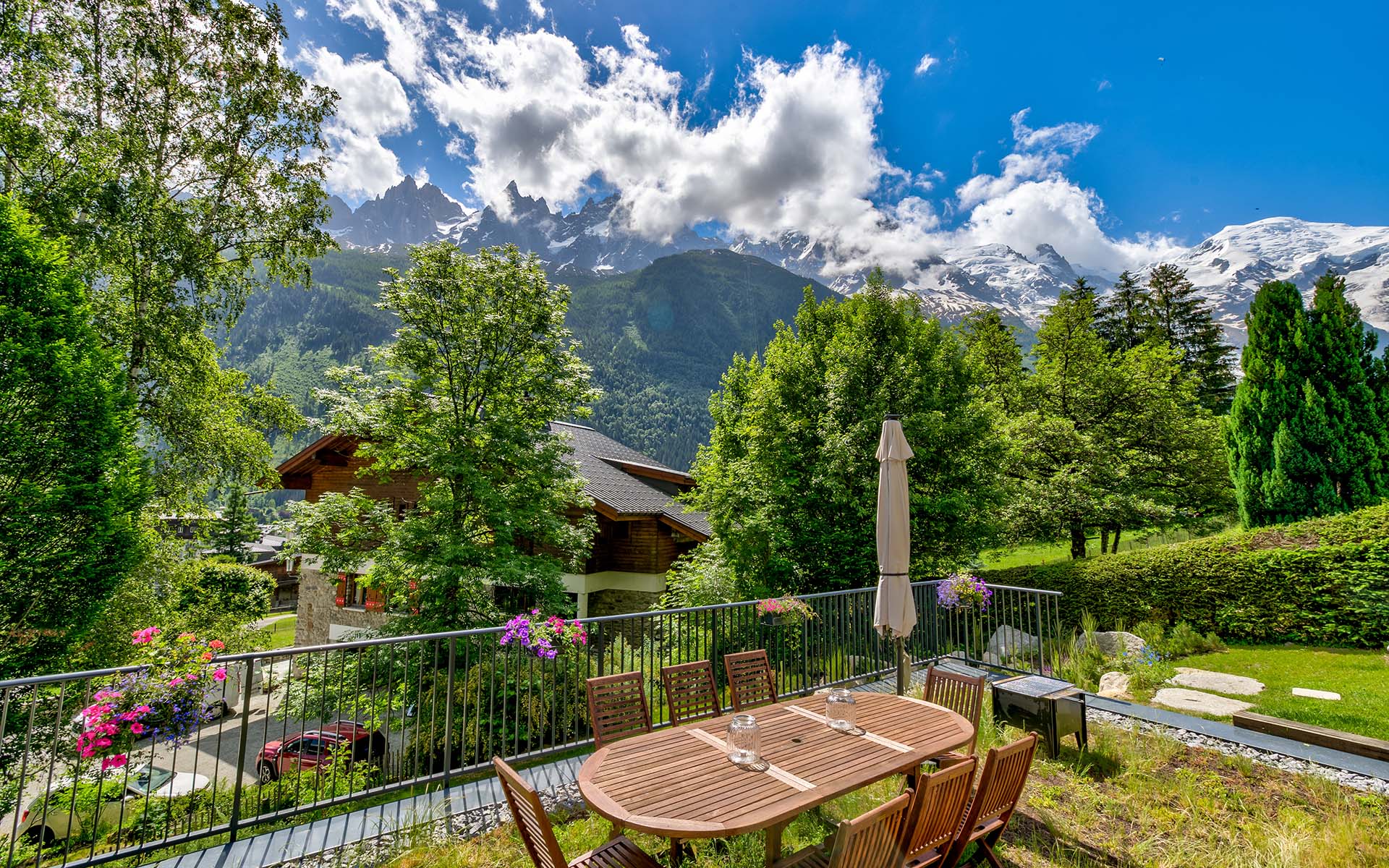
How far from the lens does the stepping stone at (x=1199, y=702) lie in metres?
6.06

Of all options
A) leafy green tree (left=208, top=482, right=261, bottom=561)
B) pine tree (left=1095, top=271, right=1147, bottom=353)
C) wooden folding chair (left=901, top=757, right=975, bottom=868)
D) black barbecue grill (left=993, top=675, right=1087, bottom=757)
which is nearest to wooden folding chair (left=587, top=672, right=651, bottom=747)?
wooden folding chair (left=901, top=757, right=975, bottom=868)

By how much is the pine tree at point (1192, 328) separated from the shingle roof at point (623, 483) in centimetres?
2242

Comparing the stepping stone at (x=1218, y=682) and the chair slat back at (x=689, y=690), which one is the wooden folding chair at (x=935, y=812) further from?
the stepping stone at (x=1218, y=682)

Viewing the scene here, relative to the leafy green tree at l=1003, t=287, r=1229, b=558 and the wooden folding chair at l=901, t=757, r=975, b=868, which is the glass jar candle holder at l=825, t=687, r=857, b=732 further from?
the leafy green tree at l=1003, t=287, r=1229, b=558

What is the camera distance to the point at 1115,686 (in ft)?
23.2

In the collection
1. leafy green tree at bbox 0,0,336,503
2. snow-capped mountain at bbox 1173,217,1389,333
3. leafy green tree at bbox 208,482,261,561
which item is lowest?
leafy green tree at bbox 208,482,261,561

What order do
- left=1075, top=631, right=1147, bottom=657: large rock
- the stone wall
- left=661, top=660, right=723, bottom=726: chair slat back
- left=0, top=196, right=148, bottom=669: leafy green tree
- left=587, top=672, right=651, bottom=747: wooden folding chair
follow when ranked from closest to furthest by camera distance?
left=587, top=672, right=651, bottom=747: wooden folding chair, left=661, top=660, right=723, bottom=726: chair slat back, left=0, top=196, right=148, bottom=669: leafy green tree, left=1075, top=631, right=1147, bottom=657: large rock, the stone wall

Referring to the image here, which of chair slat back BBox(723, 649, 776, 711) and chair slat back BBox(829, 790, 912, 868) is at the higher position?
chair slat back BBox(829, 790, 912, 868)

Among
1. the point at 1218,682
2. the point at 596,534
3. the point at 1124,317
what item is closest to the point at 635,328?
the point at 1124,317

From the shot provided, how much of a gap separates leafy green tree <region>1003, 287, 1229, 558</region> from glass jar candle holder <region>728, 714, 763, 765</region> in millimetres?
12707

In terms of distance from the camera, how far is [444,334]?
1070 centimetres

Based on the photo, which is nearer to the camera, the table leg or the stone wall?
the table leg

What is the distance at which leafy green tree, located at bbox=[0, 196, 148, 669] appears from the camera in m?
7.23

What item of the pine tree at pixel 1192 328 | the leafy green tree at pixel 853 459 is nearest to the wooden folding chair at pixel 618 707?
the leafy green tree at pixel 853 459
